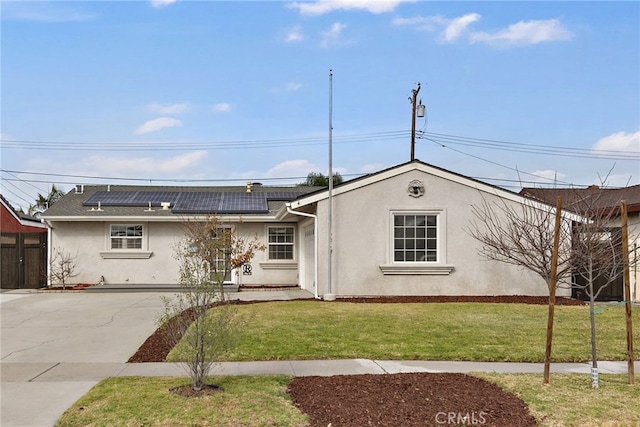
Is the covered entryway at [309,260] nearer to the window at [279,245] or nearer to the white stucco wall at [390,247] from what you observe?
the white stucco wall at [390,247]

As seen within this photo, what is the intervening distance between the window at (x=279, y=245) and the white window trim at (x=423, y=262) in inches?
215

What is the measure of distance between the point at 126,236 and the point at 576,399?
17.2 metres

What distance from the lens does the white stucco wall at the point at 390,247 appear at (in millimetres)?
16391

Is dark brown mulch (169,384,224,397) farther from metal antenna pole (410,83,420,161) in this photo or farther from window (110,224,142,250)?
metal antenna pole (410,83,420,161)

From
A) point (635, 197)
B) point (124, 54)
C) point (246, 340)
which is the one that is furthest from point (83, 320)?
point (635, 197)

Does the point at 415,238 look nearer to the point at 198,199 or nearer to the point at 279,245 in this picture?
the point at 279,245

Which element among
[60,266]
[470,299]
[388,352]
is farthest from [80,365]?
[60,266]

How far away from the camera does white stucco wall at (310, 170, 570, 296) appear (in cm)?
1639

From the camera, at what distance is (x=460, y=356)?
29.7ft

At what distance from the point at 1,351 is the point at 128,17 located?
21.8 feet

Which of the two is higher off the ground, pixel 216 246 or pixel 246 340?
pixel 216 246

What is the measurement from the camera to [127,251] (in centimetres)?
2048

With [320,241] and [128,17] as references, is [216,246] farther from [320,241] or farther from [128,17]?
[128,17]

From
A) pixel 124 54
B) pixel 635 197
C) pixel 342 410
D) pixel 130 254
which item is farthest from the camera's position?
pixel 130 254
